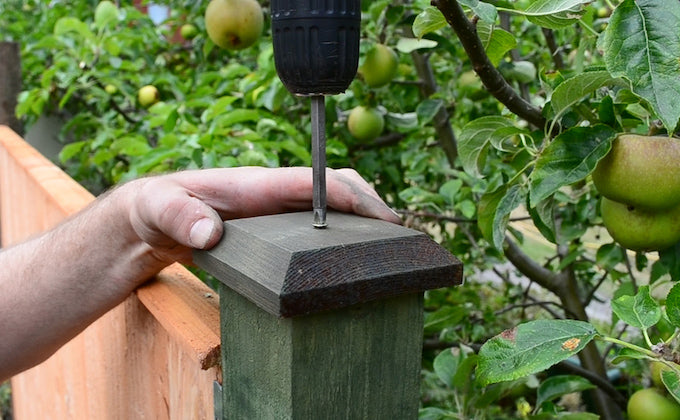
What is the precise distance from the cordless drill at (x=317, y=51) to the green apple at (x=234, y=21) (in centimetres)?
143

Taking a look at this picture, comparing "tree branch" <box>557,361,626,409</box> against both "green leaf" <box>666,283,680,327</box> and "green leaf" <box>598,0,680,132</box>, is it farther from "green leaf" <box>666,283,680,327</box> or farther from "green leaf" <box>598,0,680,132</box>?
"green leaf" <box>598,0,680,132</box>

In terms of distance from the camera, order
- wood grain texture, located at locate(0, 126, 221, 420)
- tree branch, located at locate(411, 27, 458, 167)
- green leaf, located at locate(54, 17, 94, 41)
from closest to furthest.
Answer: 1. wood grain texture, located at locate(0, 126, 221, 420)
2. tree branch, located at locate(411, 27, 458, 167)
3. green leaf, located at locate(54, 17, 94, 41)

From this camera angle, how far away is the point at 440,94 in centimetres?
202

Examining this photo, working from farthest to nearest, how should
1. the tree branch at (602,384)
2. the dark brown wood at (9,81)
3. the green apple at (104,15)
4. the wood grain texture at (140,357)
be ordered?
the dark brown wood at (9,81) → the green apple at (104,15) → the tree branch at (602,384) → the wood grain texture at (140,357)

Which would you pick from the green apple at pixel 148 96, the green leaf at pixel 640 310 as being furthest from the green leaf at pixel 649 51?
the green apple at pixel 148 96

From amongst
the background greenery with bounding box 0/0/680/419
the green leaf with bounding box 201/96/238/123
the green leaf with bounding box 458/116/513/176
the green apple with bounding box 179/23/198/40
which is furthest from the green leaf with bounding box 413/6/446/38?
the green apple with bounding box 179/23/198/40

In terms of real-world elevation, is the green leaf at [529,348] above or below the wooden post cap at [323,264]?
below

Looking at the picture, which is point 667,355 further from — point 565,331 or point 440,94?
point 440,94

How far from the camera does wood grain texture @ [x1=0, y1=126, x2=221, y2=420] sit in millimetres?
854

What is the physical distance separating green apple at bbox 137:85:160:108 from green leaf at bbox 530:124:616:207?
235cm

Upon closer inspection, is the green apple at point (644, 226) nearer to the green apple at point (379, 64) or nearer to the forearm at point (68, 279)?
the forearm at point (68, 279)

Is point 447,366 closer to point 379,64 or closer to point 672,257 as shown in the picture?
point 672,257

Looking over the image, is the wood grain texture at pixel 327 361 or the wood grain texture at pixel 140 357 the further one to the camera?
the wood grain texture at pixel 140 357

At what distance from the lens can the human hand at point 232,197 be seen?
0.79 metres
